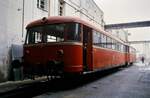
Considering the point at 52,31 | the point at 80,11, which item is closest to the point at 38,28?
the point at 52,31

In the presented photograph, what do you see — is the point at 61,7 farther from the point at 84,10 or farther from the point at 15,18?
the point at 15,18

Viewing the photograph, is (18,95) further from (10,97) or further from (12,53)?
(12,53)

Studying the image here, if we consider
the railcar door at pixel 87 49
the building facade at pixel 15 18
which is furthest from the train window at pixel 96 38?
the building facade at pixel 15 18

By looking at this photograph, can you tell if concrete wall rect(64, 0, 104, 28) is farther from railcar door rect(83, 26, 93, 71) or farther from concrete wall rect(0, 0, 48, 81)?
railcar door rect(83, 26, 93, 71)

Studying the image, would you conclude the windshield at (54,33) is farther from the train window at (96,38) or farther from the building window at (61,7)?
the building window at (61,7)

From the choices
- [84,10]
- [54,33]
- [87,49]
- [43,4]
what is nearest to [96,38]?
[87,49]

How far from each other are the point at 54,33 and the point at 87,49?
2.01 m

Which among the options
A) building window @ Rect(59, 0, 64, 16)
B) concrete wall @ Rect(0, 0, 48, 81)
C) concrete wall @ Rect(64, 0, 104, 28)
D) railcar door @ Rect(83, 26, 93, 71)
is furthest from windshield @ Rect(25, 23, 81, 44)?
concrete wall @ Rect(64, 0, 104, 28)

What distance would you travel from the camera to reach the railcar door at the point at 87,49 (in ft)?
39.6

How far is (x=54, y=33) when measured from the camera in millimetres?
11023

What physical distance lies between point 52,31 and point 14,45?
409cm

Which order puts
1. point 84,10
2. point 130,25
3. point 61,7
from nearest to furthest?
point 61,7 < point 84,10 < point 130,25

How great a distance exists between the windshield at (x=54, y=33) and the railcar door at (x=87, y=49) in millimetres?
1234

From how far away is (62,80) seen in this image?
13.2 m
